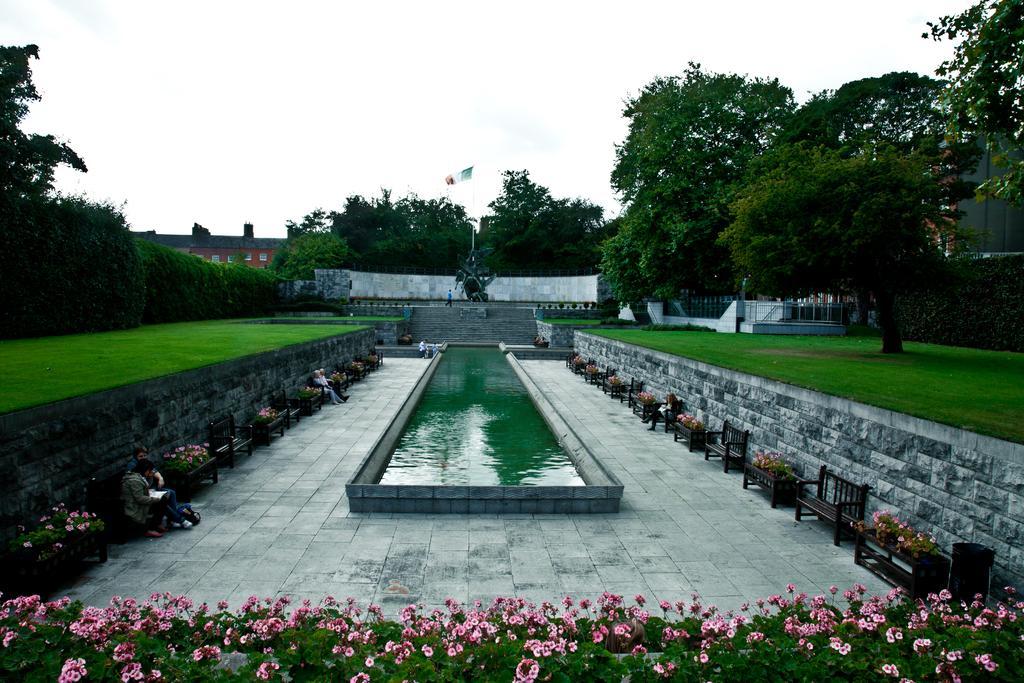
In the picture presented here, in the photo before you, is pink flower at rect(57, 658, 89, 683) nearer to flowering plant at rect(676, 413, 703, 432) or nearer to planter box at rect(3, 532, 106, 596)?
planter box at rect(3, 532, 106, 596)

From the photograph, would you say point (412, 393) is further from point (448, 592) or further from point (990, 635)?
point (990, 635)

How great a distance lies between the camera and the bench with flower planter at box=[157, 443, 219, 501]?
29.2ft

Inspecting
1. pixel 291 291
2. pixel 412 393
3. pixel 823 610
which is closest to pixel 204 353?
pixel 412 393

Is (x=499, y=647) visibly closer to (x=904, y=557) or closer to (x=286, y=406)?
(x=904, y=557)

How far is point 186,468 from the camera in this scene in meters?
9.05

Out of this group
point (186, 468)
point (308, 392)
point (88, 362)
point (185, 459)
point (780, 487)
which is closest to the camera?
point (186, 468)

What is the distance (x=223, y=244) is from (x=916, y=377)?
91.7 meters

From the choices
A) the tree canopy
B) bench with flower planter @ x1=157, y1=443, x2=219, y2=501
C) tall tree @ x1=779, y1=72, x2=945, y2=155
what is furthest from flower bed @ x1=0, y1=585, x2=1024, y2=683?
the tree canopy

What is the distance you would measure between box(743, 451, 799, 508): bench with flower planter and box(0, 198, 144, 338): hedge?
20.6 m

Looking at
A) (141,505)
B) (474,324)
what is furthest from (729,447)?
(474,324)

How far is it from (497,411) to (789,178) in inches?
386

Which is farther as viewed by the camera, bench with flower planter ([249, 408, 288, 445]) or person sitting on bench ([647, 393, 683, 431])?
person sitting on bench ([647, 393, 683, 431])

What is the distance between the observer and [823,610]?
471cm

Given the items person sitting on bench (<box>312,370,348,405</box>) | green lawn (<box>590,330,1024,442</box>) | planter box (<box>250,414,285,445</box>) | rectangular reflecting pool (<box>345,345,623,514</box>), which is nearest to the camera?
green lawn (<box>590,330,1024,442</box>)
